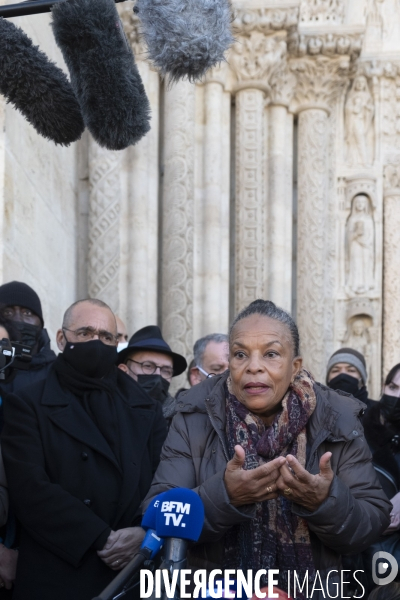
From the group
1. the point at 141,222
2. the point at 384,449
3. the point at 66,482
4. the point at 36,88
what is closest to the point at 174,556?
the point at 66,482

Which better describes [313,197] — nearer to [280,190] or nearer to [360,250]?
[280,190]

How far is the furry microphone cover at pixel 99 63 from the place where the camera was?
3.30 m

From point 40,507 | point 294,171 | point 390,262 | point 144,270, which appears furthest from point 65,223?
point 40,507

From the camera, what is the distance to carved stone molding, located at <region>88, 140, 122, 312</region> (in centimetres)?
876

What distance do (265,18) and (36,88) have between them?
6258 mm

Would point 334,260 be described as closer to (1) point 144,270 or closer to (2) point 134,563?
(1) point 144,270

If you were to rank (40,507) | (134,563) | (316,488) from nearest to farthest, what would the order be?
(134,563) → (316,488) → (40,507)

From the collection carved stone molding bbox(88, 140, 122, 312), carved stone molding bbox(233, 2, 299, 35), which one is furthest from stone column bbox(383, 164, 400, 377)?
carved stone molding bbox(88, 140, 122, 312)

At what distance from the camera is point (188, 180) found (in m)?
8.99

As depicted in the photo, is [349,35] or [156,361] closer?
[156,361]

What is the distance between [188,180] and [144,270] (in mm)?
901

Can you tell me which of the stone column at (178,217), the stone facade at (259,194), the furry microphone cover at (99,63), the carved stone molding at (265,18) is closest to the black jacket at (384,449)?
the furry microphone cover at (99,63)

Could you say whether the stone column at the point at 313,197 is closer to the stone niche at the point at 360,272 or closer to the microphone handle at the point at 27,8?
the stone niche at the point at 360,272

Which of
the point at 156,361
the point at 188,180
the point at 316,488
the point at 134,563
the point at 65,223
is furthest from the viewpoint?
the point at 188,180
